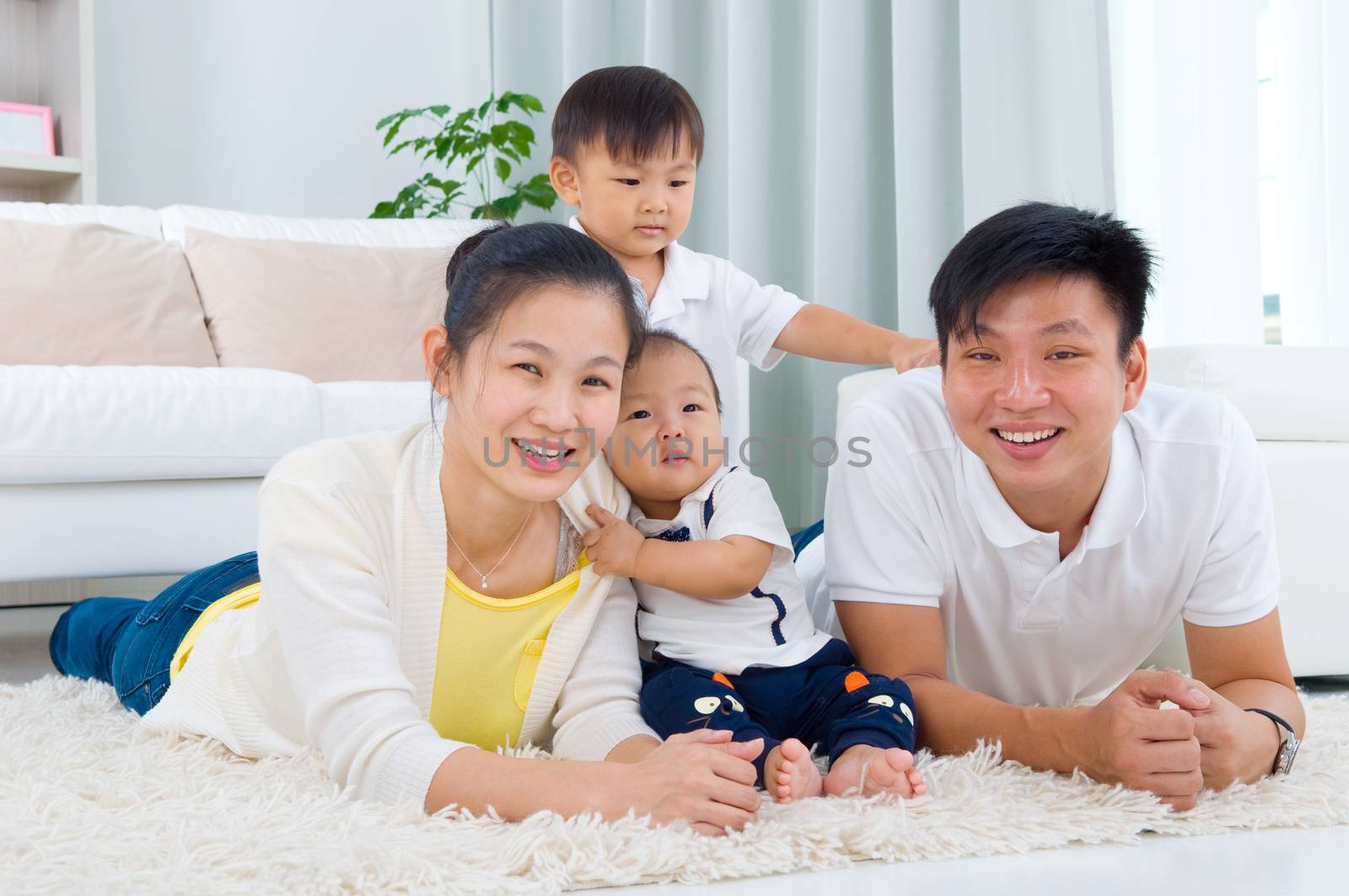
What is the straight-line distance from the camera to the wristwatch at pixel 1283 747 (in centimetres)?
125

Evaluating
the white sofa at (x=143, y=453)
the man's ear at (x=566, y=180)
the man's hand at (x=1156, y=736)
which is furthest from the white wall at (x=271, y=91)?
the man's hand at (x=1156, y=736)

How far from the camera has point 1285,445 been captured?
1.80 m

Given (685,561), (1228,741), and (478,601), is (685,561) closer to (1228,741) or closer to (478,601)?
(478,601)

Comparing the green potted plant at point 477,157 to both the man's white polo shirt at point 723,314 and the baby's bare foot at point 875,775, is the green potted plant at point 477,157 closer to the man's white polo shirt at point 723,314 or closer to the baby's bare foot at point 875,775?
the man's white polo shirt at point 723,314

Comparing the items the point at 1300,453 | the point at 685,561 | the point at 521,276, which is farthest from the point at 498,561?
the point at 1300,453

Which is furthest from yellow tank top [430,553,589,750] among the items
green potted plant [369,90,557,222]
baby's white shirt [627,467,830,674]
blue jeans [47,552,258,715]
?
green potted plant [369,90,557,222]

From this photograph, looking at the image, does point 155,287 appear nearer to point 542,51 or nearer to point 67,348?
point 67,348

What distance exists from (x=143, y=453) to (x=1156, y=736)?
73.6 inches

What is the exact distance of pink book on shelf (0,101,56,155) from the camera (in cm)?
361

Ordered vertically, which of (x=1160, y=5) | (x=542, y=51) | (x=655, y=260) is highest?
(x=542, y=51)

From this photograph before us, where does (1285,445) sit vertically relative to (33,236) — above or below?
below

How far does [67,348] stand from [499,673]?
1.76m

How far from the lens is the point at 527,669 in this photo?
133 cm

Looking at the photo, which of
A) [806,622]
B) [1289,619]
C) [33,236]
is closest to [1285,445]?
[1289,619]
